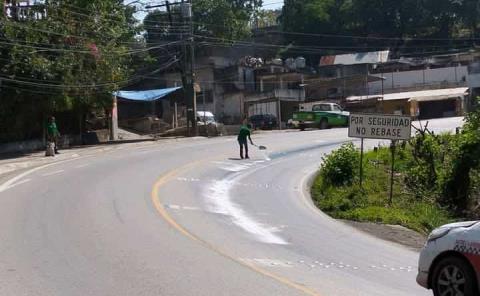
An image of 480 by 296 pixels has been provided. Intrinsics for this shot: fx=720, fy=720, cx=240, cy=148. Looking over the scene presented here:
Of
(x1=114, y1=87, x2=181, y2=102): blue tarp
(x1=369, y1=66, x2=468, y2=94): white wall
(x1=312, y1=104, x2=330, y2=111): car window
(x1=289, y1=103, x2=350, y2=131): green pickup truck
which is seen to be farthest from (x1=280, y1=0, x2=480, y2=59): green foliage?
(x1=289, y1=103, x2=350, y2=131): green pickup truck

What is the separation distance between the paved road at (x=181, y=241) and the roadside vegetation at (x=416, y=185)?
3.29 ft

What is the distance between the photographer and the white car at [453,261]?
7398 mm

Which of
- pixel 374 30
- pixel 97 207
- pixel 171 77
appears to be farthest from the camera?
pixel 374 30

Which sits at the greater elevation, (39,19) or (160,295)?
(39,19)

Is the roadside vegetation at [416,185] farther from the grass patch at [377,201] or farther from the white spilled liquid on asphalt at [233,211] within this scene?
the white spilled liquid on asphalt at [233,211]

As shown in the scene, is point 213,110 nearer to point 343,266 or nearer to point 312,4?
point 312,4

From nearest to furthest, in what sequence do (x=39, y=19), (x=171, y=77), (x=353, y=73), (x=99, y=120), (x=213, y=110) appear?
(x=39, y=19) → (x=99, y=120) → (x=213, y=110) → (x=171, y=77) → (x=353, y=73)

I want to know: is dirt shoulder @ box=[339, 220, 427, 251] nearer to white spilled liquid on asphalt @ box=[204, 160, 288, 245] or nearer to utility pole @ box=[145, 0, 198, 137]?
white spilled liquid on asphalt @ box=[204, 160, 288, 245]

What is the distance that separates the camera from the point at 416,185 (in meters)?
22.9

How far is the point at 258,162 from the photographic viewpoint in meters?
28.9

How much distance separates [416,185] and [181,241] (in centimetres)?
1278

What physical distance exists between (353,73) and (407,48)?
14559mm

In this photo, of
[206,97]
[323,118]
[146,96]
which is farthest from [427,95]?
[146,96]

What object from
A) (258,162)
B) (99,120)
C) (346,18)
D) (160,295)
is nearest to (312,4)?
(346,18)
